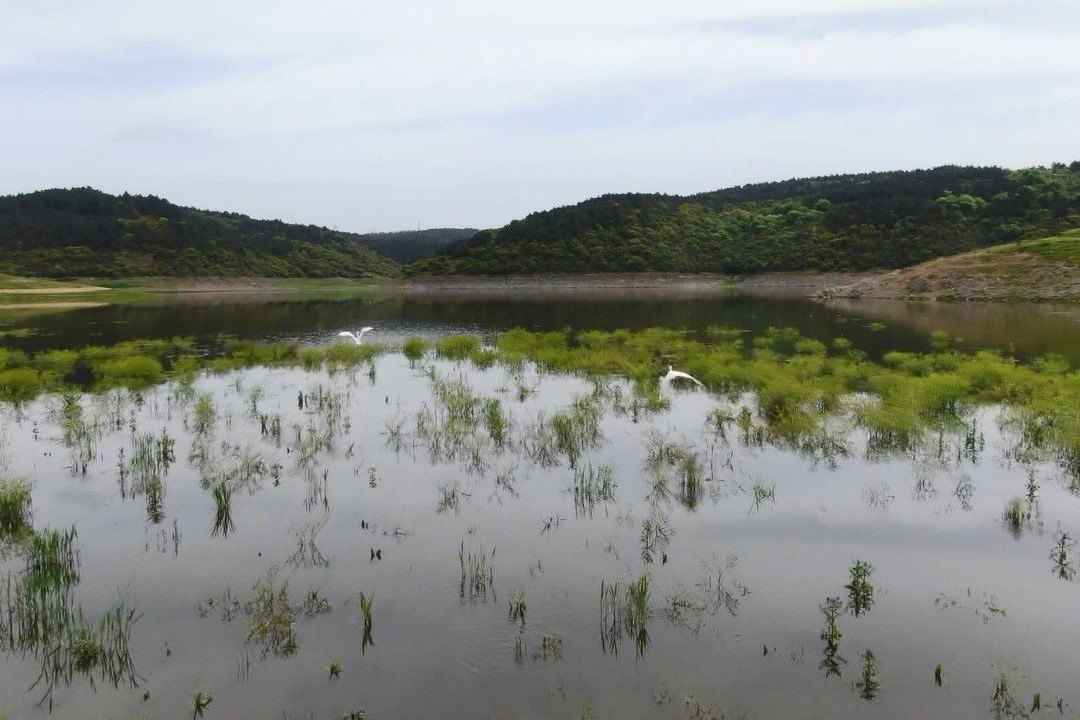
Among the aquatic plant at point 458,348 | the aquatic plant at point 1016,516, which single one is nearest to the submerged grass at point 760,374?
the aquatic plant at point 458,348

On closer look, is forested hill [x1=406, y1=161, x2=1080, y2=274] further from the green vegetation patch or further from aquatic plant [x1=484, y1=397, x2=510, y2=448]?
aquatic plant [x1=484, y1=397, x2=510, y2=448]

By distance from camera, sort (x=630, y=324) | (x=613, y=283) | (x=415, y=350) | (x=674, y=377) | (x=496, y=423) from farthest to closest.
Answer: (x=613, y=283), (x=630, y=324), (x=415, y=350), (x=674, y=377), (x=496, y=423)

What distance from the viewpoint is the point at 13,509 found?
10.1 m

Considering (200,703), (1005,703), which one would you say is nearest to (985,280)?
(1005,703)

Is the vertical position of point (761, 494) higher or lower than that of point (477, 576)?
Result: higher

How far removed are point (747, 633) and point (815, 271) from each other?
379ft

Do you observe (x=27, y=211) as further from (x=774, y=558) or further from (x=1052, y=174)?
(x=1052, y=174)

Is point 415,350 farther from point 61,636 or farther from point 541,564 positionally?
point 61,636

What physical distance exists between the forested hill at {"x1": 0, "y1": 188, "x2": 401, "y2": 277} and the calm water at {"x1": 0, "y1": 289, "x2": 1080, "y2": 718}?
425 ft

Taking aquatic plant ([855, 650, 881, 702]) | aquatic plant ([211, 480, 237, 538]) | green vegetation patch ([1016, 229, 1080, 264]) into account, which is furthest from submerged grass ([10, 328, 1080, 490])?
green vegetation patch ([1016, 229, 1080, 264])

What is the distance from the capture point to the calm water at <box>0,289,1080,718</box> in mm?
6152

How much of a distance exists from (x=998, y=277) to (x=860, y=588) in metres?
75.4

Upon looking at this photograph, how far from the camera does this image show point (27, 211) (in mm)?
153000

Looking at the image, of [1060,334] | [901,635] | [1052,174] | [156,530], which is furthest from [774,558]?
[1052,174]
